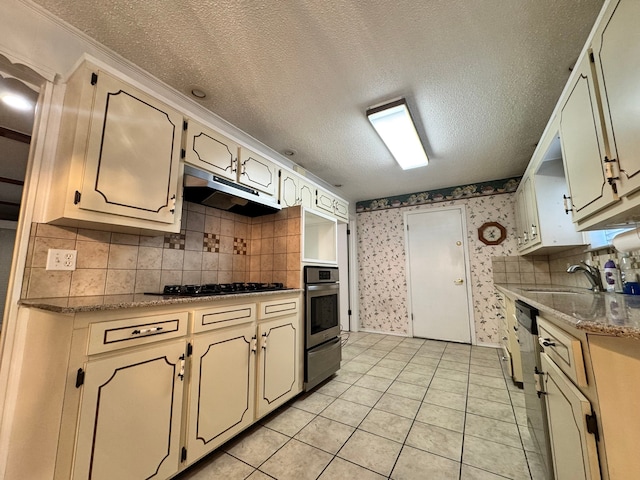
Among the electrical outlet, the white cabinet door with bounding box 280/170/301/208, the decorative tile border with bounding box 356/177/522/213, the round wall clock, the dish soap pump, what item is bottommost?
the dish soap pump

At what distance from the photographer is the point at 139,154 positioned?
1.47m

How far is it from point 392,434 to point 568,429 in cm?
109

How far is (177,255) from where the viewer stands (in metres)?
1.98

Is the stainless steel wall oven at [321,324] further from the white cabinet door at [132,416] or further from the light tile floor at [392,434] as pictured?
the white cabinet door at [132,416]

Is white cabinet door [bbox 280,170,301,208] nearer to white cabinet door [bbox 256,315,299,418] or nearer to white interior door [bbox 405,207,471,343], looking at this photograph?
white cabinet door [bbox 256,315,299,418]

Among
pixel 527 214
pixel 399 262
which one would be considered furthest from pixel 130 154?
pixel 399 262

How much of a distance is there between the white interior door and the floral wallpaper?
12 centimetres

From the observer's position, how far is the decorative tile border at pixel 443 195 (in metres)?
3.78

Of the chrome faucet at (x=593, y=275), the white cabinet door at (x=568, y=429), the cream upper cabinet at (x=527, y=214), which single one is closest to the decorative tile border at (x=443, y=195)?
the cream upper cabinet at (x=527, y=214)

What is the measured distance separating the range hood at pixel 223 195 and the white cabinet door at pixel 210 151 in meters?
0.07

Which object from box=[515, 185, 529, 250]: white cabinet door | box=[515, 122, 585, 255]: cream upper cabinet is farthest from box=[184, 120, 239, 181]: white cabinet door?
box=[515, 185, 529, 250]: white cabinet door

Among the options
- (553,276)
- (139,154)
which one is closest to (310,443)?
(139,154)

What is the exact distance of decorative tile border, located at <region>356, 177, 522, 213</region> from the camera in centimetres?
378

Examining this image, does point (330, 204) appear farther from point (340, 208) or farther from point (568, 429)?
point (568, 429)
